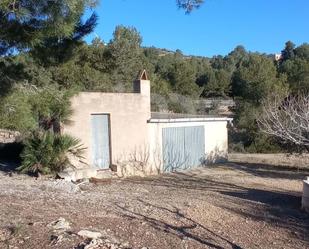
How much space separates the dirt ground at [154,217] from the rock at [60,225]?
10 centimetres

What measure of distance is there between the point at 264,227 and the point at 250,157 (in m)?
21.5

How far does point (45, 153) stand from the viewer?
15758 millimetres

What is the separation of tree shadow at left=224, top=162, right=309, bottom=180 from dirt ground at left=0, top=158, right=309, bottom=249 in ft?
24.6

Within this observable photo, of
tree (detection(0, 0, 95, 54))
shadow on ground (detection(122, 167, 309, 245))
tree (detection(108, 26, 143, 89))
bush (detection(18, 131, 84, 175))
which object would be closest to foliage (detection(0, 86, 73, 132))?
tree (detection(0, 0, 95, 54))

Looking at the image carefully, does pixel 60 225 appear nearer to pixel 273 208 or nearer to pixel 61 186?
pixel 61 186

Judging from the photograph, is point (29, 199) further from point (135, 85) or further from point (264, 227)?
point (135, 85)

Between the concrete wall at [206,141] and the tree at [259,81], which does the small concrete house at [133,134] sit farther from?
the tree at [259,81]

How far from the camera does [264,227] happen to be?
388 inches

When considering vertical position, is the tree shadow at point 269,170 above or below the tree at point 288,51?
below

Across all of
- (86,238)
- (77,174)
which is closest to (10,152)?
(77,174)

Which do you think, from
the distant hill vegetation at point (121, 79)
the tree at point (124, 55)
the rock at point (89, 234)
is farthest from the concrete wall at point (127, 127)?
the tree at point (124, 55)

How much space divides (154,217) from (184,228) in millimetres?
815

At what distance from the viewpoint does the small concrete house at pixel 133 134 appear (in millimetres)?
19359

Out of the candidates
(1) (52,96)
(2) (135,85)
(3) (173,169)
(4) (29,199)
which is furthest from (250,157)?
(4) (29,199)
